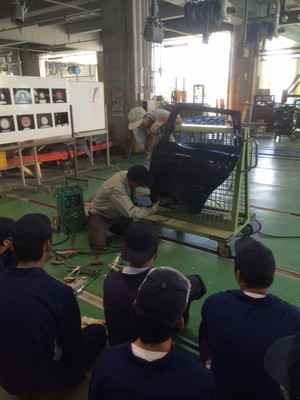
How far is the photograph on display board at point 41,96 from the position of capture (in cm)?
618

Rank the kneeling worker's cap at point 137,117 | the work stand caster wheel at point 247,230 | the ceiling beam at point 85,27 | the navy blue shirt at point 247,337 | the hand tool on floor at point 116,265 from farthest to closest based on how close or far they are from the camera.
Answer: the ceiling beam at point 85,27, the kneeling worker's cap at point 137,117, the work stand caster wheel at point 247,230, the hand tool on floor at point 116,265, the navy blue shirt at point 247,337

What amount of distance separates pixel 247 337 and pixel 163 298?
1.91ft

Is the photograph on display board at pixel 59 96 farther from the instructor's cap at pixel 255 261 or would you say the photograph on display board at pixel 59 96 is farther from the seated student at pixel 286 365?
the seated student at pixel 286 365

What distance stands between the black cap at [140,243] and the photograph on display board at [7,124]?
4.43 metres

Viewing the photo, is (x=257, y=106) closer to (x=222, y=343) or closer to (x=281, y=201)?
(x=281, y=201)

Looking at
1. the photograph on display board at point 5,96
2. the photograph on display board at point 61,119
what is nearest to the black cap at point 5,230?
the photograph on display board at point 5,96

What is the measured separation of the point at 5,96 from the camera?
5.68 m

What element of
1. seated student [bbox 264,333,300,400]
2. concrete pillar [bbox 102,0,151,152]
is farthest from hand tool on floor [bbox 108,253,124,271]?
concrete pillar [bbox 102,0,151,152]

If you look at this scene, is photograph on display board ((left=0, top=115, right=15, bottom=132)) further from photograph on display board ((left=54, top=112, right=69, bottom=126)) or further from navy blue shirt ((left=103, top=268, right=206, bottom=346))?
navy blue shirt ((left=103, top=268, right=206, bottom=346))

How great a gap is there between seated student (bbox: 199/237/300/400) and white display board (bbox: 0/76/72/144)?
5.21 meters

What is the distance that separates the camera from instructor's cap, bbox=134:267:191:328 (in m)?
1.17

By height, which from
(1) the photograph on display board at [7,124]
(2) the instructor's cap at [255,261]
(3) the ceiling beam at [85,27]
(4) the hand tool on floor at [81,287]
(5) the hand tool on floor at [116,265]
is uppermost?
(3) the ceiling beam at [85,27]

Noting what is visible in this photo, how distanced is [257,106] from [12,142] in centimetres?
1130

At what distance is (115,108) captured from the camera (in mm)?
9477
